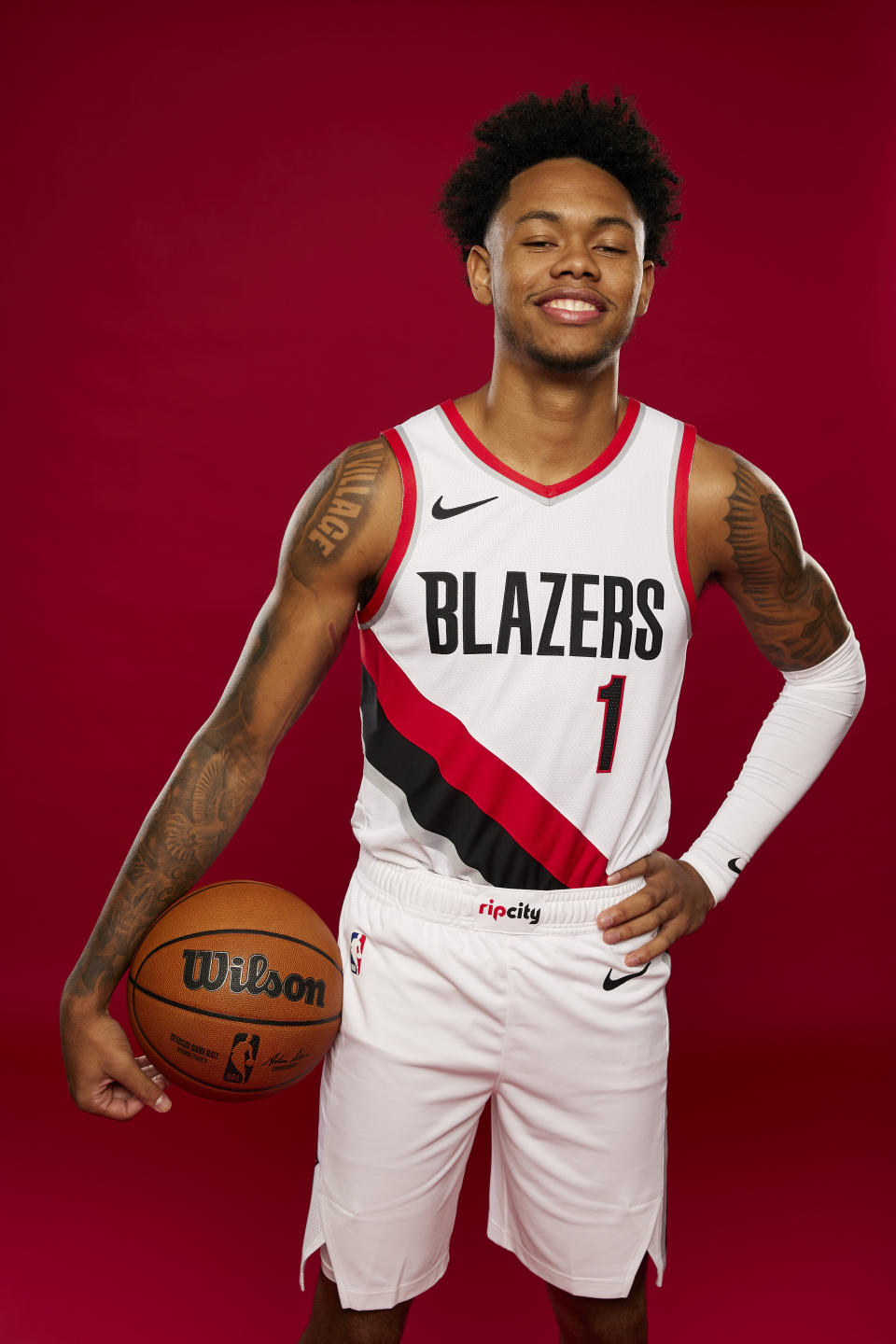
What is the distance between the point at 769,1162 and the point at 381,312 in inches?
117

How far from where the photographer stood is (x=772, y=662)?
8.59 ft

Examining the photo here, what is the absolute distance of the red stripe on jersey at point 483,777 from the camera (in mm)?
2314

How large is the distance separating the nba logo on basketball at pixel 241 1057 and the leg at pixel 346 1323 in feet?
1.63

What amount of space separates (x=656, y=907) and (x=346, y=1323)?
0.93 meters

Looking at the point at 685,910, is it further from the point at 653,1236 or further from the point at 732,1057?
the point at 732,1057

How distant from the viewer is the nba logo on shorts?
2.39 meters

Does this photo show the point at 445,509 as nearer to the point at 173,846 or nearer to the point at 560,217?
the point at 560,217

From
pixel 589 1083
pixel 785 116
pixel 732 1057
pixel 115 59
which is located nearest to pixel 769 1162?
pixel 732 1057

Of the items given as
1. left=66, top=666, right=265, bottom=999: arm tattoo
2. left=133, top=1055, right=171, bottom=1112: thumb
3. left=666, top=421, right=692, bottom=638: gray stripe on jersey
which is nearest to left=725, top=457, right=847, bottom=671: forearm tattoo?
left=666, top=421, right=692, bottom=638: gray stripe on jersey

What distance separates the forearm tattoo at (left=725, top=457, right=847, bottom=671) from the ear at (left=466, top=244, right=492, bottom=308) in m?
0.57

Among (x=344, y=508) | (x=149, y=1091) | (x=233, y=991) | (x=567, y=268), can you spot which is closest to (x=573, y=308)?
(x=567, y=268)

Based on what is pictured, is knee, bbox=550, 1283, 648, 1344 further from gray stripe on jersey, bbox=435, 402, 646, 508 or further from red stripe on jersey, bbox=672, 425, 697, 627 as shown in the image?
gray stripe on jersey, bbox=435, 402, 646, 508

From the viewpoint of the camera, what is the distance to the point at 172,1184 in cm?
396

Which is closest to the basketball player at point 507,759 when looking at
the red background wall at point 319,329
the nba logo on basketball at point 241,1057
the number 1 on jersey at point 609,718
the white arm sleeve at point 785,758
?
the number 1 on jersey at point 609,718
